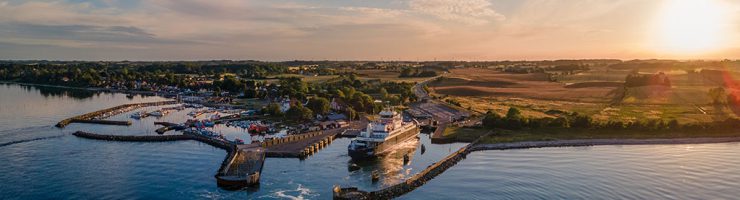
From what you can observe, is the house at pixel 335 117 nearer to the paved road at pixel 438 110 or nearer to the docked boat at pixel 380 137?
the paved road at pixel 438 110

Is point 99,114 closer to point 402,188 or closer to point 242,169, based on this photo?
point 242,169

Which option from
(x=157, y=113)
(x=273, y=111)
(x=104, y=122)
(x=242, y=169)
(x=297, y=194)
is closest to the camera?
(x=297, y=194)

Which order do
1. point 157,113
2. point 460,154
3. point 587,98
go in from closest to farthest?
point 460,154 < point 157,113 < point 587,98

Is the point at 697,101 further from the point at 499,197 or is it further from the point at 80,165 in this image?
the point at 80,165

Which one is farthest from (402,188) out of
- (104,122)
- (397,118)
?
(104,122)

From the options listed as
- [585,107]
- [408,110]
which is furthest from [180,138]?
[585,107]

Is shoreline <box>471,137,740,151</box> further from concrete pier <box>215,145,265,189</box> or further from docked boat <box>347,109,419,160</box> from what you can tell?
concrete pier <box>215,145,265,189</box>
